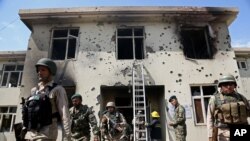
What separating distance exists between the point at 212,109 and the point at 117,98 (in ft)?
21.3

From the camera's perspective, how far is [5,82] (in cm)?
1372

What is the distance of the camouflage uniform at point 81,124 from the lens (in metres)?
5.34

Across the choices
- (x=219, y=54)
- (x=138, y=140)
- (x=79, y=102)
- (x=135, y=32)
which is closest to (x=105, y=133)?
(x=79, y=102)

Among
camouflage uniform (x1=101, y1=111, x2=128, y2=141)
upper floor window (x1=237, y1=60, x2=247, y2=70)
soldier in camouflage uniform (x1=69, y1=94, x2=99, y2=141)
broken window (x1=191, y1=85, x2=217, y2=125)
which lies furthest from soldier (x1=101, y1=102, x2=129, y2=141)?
upper floor window (x1=237, y1=60, x2=247, y2=70)

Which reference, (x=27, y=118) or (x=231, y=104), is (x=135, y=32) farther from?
(x=27, y=118)

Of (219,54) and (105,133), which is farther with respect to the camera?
(219,54)

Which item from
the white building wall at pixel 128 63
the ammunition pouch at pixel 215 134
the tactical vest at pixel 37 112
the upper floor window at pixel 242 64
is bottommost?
the ammunition pouch at pixel 215 134

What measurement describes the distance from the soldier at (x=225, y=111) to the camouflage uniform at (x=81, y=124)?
287 centimetres

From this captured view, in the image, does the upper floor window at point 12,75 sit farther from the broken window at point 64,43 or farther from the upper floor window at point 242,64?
the upper floor window at point 242,64

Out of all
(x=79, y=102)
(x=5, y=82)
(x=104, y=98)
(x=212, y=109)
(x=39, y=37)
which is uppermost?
(x=39, y=37)

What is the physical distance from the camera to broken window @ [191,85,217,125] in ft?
28.2

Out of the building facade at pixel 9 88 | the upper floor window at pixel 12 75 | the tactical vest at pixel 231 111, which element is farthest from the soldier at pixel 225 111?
the upper floor window at pixel 12 75

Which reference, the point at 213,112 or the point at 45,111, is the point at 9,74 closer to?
the point at 45,111

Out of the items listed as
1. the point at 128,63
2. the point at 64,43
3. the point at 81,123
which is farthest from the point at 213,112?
the point at 64,43
